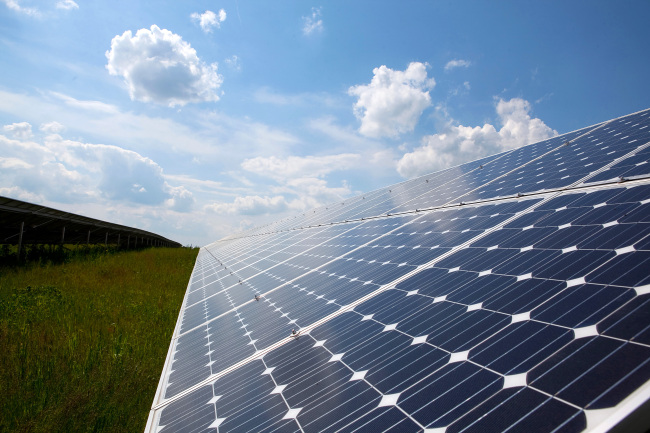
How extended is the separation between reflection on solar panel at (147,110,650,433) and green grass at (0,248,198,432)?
1529 mm

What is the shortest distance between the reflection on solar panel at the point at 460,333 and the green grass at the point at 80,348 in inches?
60.2

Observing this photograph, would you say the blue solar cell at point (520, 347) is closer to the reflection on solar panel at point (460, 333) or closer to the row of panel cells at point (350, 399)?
the reflection on solar panel at point (460, 333)

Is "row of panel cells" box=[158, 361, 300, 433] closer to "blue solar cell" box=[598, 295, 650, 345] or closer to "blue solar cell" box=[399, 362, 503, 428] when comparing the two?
"blue solar cell" box=[399, 362, 503, 428]

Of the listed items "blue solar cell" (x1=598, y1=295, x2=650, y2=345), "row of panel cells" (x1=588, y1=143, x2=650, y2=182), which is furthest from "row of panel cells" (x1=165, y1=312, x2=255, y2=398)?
"row of panel cells" (x1=588, y1=143, x2=650, y2=182)

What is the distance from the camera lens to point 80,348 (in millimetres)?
10711

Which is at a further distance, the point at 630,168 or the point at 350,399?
the point at 630,168

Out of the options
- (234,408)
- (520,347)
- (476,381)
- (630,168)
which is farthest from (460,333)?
(630,168)

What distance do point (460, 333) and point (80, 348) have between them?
10.6 meters

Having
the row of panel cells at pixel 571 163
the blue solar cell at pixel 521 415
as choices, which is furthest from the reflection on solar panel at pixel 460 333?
the row of panel cells at pixel 571 163

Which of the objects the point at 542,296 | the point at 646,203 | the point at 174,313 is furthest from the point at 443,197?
the point at 174,313

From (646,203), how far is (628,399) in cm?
362

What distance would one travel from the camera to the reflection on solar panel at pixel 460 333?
2498mm

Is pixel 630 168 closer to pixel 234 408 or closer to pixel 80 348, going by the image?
pixel 234 408

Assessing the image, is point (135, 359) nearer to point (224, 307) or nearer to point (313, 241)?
point (224, 307)
